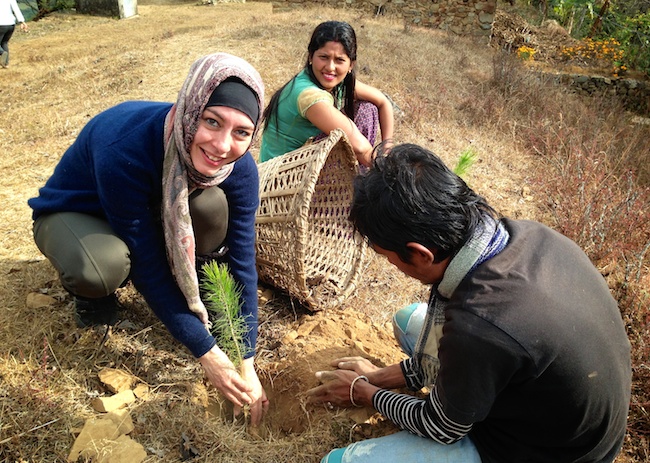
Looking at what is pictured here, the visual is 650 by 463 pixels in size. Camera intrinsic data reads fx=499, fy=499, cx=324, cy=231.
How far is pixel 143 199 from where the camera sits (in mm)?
1707

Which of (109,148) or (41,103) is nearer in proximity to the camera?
(109,148)

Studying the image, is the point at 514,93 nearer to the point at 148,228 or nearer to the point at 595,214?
the point at 595,214

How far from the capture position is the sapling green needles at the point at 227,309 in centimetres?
170

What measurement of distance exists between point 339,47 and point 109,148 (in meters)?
1.59

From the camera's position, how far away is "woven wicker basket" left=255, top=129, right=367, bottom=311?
216cm

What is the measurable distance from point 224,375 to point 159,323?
71 centimetres

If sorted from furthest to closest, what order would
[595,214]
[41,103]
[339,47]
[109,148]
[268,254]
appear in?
[41,103], [595,214], [339,47], [268,254], [109,148]

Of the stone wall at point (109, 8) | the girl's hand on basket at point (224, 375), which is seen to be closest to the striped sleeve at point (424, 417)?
the girl's hand on basket at point (224, 375)

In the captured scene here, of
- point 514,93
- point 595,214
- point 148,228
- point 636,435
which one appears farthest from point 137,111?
point 514,93

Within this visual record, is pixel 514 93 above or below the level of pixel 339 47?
below

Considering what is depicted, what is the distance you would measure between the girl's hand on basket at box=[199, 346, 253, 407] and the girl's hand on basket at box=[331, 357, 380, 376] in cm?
41

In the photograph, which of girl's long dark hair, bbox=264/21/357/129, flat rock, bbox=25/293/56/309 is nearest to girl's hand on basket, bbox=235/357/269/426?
flat rock, bbox=25/293/56/309

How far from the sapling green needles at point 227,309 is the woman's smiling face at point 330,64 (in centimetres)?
147

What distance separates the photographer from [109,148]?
5.41 ft
